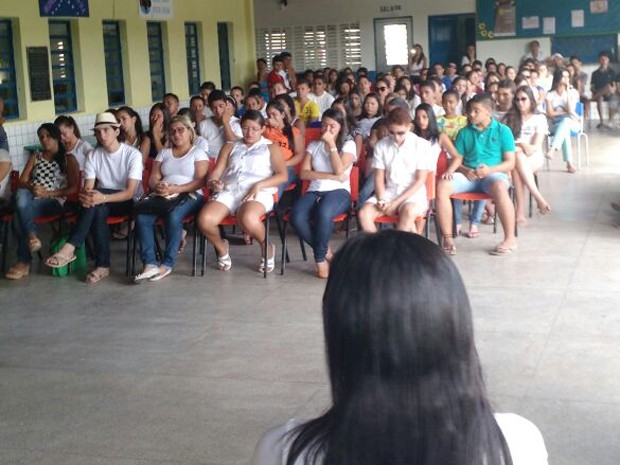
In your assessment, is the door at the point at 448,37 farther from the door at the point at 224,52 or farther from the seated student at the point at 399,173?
the seated student at the point at 399,173

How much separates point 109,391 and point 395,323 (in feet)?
11.8

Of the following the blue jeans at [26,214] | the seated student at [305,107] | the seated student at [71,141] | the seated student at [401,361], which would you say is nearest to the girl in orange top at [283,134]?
the seated student at [71,141]

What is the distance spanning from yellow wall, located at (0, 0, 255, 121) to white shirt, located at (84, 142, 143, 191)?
4.16 meters

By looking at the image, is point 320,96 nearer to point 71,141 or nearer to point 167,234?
point 71,141

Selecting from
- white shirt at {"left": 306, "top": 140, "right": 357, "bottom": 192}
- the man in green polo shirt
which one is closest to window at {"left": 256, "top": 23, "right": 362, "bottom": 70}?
the man in green polo shirt

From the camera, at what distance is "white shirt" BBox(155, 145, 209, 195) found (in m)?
7.26

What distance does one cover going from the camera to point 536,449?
1507mm

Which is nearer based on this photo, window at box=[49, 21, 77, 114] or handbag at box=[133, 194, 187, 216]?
handbag at box=[133, 194, 187, 216]

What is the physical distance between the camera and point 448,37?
69.9 feet

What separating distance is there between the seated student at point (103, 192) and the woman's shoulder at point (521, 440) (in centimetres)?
575

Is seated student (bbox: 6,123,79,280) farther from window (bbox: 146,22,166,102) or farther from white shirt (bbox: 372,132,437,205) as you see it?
window (bbox: 146,22,166,102)

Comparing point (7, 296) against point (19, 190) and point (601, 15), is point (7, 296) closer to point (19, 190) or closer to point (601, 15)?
point (19, 190)

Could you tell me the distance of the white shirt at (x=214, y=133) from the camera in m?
8.88

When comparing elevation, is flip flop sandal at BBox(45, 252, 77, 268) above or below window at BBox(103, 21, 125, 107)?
below
